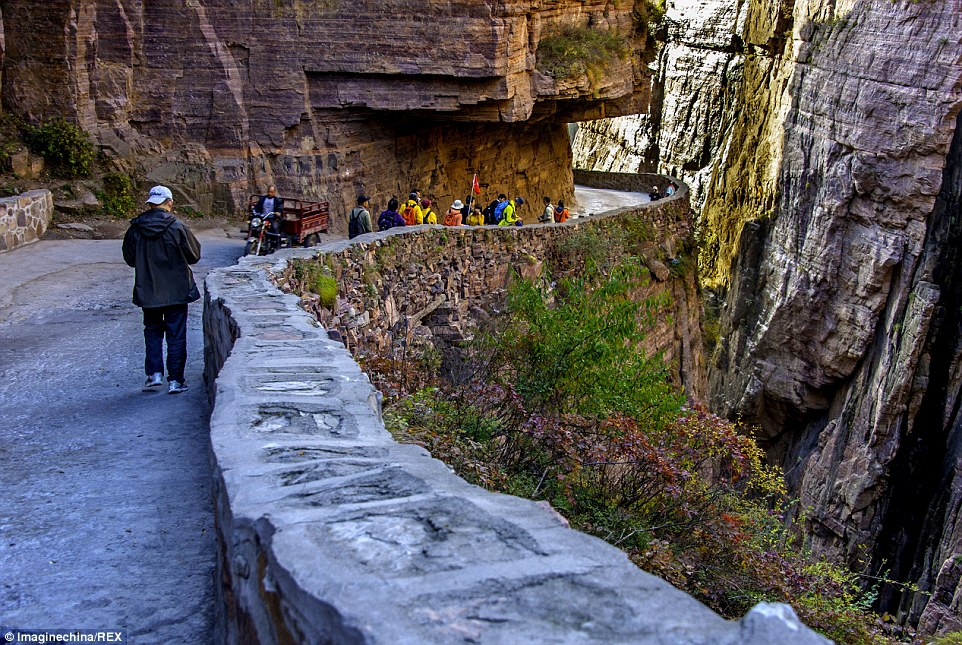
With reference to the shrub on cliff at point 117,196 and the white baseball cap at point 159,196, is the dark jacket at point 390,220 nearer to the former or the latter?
the shrub on cliff at point 117,196

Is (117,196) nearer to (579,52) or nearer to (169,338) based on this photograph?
(579,52)

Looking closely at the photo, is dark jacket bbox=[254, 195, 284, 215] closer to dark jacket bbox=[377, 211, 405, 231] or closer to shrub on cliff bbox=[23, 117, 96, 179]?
dark jacket bbox=[377, 211, 405, 231]

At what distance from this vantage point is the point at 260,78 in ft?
66.9

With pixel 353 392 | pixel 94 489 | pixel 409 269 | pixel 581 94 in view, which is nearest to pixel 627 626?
pixel 353 392

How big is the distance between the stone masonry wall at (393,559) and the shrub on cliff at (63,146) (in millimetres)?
16740

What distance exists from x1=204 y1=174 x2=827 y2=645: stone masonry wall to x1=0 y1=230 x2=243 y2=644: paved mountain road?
70cm

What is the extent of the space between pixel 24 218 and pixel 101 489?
12721 mm

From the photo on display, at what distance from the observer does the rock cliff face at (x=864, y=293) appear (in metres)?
23.1

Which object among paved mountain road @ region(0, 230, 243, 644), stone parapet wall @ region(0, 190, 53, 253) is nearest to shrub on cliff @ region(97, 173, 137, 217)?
stone parapet wall @ region(0, 190, 53, 253)

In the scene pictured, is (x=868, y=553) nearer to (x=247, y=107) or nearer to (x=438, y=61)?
(x=438, y=61)

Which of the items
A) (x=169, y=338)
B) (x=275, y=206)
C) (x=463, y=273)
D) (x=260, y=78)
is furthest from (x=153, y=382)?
(x=260, y=78)

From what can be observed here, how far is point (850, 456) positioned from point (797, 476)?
8.99 ft

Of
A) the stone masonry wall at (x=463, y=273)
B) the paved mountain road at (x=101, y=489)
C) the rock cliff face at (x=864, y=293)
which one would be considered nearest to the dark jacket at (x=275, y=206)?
the stone masonry wall at (x=463, y=273)

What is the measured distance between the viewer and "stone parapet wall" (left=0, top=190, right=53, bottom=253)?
15578 millimetres
